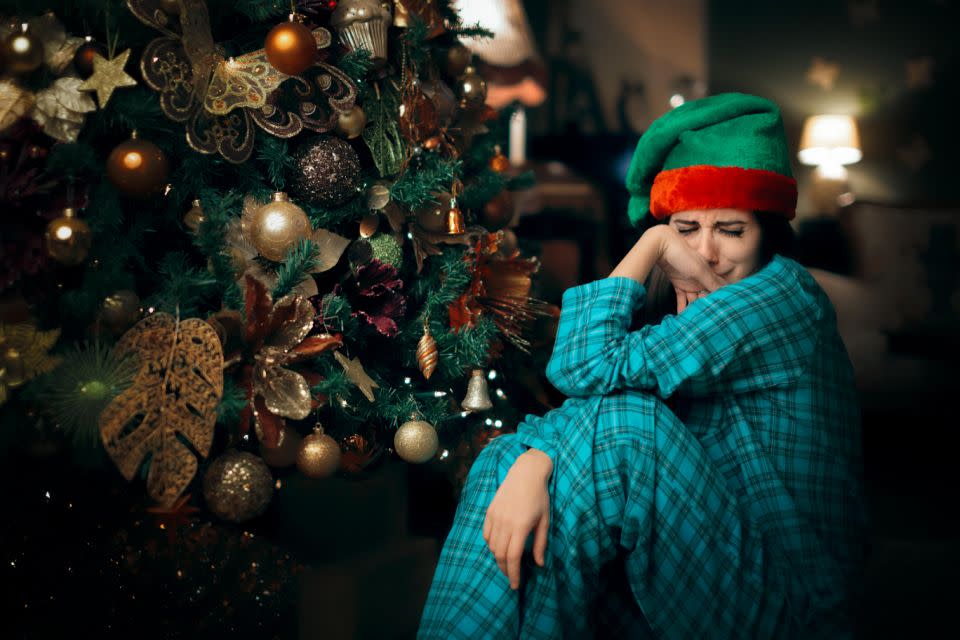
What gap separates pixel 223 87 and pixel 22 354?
0.42m

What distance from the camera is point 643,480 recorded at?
2.84 ft

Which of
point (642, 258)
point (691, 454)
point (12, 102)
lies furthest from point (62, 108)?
point (691, 454)

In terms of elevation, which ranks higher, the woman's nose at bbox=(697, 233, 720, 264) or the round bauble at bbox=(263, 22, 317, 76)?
the round bauble at bbox=(263, 22, 317, 76)

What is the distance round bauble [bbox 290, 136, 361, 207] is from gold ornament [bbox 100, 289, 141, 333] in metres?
0.28

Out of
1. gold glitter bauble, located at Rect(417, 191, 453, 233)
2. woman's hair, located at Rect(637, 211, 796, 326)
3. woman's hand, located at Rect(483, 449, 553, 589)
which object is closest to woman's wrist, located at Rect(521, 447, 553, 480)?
woman's hand, located at Rect(483, 449, 553, 589)

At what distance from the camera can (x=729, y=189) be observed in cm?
98

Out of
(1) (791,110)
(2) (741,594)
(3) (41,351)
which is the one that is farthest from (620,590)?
(1) (791,110)

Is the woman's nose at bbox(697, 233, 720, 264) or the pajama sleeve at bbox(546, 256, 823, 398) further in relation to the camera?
the woman's nose at bbox(697, 233, 720, 264)

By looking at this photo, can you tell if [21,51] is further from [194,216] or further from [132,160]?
[194,216]

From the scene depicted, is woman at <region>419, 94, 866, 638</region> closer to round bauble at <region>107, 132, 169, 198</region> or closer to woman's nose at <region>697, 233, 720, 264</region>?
woman's nose at <region>697, 233, 720, 264</region>

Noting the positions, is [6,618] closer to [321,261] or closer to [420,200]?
[321,261]

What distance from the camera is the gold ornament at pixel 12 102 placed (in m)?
0.86

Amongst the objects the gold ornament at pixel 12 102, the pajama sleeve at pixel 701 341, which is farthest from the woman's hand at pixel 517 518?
the gold ornament at pixel 12 102

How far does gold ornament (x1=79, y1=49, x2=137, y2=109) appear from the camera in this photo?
2.96 feet
